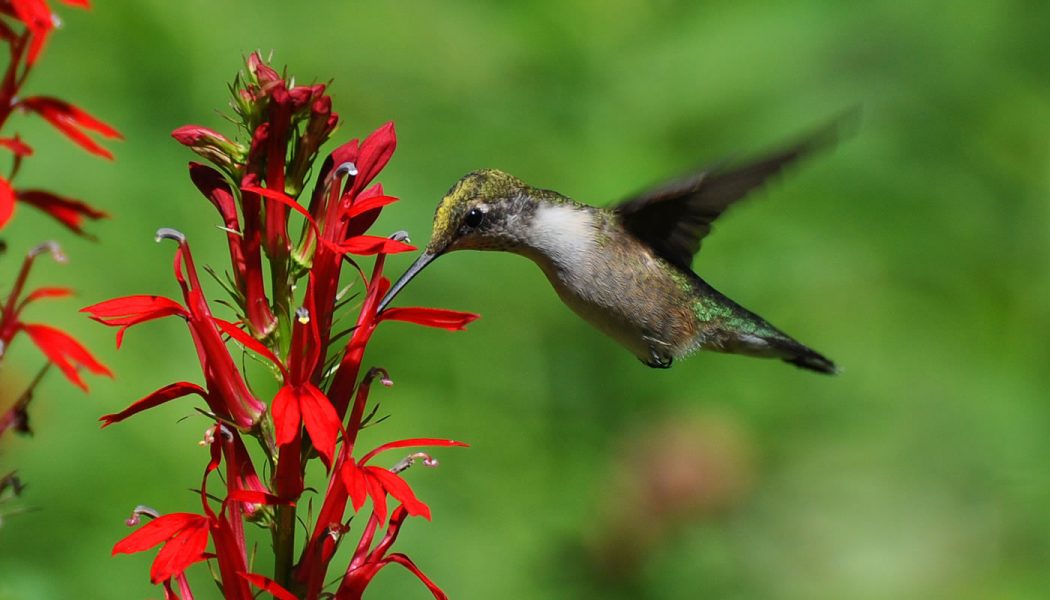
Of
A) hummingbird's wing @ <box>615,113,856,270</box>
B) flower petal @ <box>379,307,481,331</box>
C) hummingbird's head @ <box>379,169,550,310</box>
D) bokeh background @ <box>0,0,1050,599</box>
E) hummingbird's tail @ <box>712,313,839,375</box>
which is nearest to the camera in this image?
flower petal @ <box>379,307,481,331</box>

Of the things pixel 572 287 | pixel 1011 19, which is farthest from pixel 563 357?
pixel 1011 19

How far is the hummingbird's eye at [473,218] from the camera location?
236 cm

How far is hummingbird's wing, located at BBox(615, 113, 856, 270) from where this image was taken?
2174 millimetres

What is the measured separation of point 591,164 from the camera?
3764mm

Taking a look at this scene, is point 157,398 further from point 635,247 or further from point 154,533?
point 635,247

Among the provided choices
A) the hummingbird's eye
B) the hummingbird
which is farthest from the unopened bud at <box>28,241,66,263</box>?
the hummingbird's eye

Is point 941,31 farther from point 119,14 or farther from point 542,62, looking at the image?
point 119,14

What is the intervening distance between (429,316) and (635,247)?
1.28m

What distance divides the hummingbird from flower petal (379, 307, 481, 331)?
1.92 feet

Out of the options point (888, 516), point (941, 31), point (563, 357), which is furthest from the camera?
point (941, 31)

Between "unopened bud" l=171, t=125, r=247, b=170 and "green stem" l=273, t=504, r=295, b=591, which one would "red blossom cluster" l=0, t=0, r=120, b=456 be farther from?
"green stem" l=273, t=504, r=295, b=591

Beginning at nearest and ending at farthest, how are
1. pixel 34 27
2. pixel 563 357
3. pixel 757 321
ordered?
pixel 34 27
pixel 757 321
pixel 563 357

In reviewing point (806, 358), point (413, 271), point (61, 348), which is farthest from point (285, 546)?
point (806, 358)

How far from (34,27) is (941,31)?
3589mm
